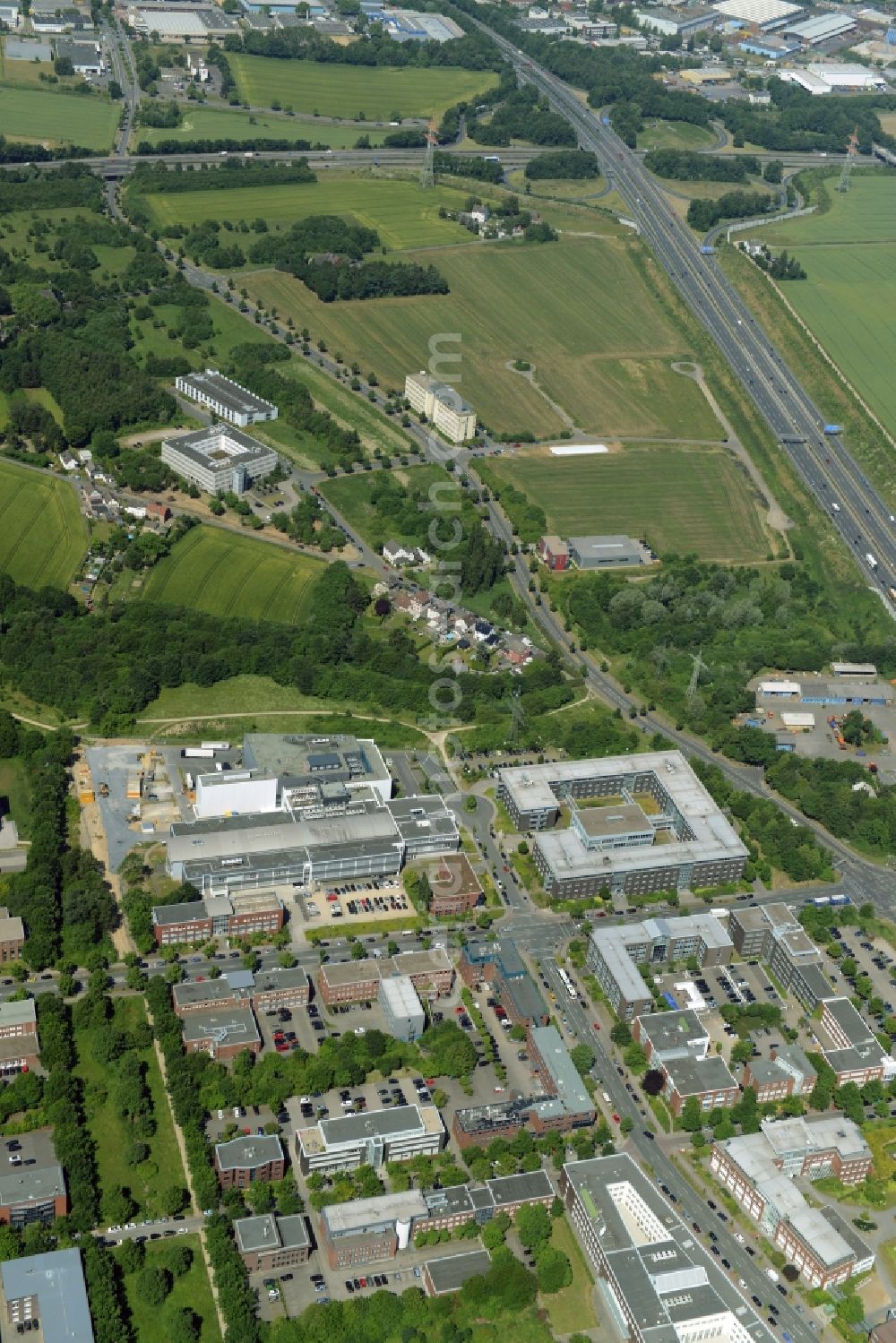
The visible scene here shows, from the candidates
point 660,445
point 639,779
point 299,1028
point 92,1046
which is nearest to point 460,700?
point 639,779

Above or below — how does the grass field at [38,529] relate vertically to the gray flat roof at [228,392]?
below

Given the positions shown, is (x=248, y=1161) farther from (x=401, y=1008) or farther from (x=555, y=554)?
(x=555, y=554)

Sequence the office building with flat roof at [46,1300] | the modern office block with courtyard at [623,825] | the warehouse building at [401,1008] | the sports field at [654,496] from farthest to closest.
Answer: the sports field at [654,496] < the modern office block with courtyard at [623,825] < the warehouse building at [401,1008] < the office building with flat roof at [46,1300]

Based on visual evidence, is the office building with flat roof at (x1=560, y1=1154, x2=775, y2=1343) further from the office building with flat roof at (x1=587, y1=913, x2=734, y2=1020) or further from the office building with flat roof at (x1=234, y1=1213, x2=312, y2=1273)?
the office building with flat roof at (x1=234, y1=1213, x2=312, y2=1273)

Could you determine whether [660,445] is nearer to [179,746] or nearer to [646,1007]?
[179,746]


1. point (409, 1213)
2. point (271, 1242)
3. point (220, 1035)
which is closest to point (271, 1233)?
point (271, 1242)

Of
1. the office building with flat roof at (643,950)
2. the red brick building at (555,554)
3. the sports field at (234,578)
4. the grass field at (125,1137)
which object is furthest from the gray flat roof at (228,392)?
the grass field at (125,1137)

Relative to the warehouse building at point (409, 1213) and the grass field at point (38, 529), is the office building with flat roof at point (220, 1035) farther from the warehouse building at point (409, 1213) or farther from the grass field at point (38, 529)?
the grass field at point (38, 529)
